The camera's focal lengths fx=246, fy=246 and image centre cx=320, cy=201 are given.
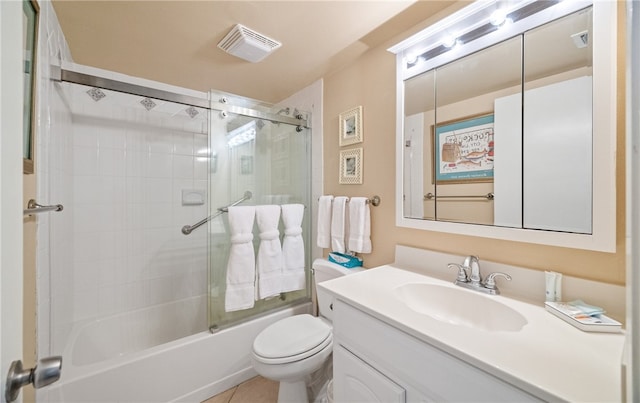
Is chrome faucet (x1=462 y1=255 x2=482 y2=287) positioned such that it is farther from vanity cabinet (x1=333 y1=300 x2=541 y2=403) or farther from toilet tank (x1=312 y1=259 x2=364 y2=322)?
toilet tank (x1=312 y1=259 x2=364 y2=322)

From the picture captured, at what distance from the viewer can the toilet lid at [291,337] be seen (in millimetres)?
1261

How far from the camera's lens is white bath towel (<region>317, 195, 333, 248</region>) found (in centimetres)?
174

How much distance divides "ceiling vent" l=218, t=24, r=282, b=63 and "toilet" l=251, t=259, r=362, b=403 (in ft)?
4.67

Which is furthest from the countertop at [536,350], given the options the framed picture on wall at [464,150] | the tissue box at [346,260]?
the tissue box at [346,260]

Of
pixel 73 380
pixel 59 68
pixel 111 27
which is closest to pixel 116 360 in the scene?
pixel 73 380

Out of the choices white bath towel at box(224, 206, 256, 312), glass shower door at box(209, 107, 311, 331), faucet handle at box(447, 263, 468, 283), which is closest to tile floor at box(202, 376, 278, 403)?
glass shower door at box(209, 107, 311, 331)

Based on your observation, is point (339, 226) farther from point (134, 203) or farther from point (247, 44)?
point (134, 203)

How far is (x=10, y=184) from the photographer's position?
0.40 meters

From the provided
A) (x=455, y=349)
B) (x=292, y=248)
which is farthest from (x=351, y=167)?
(x=455, y=349)

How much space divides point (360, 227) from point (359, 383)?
0.82 meters

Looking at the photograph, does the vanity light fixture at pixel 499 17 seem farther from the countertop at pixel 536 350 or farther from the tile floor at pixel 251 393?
the tile floor at pixel 251 393

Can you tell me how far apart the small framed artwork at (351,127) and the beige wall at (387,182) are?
0.14ft

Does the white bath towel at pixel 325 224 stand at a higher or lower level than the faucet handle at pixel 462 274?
higher

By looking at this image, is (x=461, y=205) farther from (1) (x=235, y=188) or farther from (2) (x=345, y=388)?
(1) (x=235, y=188)
